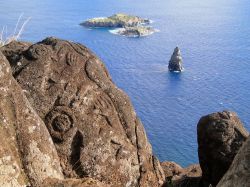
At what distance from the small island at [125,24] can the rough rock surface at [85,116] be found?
120 metres

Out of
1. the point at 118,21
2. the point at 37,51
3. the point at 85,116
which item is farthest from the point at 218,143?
the point at 118,21

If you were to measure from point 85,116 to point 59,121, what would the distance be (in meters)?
0.61

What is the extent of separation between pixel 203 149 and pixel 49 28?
345 ft

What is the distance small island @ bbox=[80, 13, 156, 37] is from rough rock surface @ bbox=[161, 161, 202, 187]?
117742 millimetres

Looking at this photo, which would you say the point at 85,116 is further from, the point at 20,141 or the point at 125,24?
the point at 125,24

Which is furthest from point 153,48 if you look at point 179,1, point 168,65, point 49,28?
point 179,1

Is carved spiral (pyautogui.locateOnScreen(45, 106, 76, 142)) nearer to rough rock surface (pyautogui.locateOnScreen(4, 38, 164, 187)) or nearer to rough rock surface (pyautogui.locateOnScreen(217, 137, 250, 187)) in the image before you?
rough rock surface (pyautogui.locateOnScreen(4, 38, 164, 187))

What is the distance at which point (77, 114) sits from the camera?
33.1 feet

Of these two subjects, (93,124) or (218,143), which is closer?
(93,124)

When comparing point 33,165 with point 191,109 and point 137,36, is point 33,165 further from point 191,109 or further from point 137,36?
point 137,36

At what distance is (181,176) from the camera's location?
12258mm

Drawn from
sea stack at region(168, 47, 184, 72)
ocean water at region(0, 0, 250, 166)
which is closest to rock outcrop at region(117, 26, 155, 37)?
ocean water at region(0, 0, 250, 166)

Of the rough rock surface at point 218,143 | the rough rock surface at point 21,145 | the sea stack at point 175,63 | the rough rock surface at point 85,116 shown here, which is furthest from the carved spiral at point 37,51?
the sea stack at point 175,63

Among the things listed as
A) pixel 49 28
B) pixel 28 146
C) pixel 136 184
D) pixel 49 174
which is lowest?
pixel 49 28
